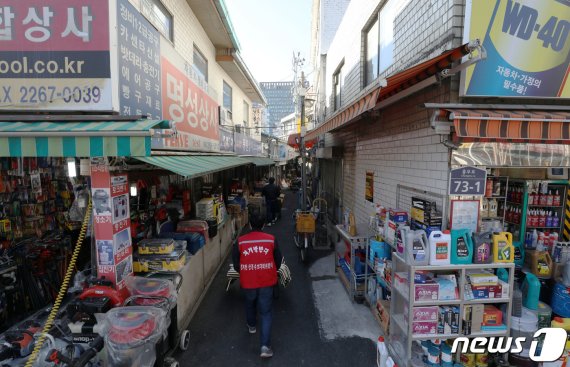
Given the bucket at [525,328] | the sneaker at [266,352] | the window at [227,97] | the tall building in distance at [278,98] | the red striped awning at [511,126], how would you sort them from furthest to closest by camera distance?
1. the tall building in distance at [278,98]
2. the window at [227,97]
3. the sneaker at [266,352]
4. the bucket at [525,328]
5. the red striped awning at [511,126]

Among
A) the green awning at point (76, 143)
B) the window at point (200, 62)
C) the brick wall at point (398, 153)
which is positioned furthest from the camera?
the window at point (200, 62)

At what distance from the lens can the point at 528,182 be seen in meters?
5.27

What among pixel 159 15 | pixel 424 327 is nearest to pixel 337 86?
pixel 159 15

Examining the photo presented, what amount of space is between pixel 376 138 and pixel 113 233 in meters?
→ 5.39

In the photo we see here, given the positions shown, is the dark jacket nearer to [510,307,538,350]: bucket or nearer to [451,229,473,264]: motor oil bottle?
[451,229,473,264]: motor oil bottle

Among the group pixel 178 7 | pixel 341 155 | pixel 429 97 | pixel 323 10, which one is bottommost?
pixel 341 155

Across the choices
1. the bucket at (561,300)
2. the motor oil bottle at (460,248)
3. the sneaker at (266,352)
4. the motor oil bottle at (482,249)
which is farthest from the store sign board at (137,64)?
the bucket at (561,300)

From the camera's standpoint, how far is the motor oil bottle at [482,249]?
379cm

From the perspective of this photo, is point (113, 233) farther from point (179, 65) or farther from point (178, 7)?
point (178, 7)

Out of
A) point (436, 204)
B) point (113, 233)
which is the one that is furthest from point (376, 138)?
point (113, 233)

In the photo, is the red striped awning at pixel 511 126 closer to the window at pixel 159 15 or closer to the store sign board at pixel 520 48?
the store sign board at pixel 520 48

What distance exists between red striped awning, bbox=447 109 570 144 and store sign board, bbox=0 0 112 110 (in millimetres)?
4411

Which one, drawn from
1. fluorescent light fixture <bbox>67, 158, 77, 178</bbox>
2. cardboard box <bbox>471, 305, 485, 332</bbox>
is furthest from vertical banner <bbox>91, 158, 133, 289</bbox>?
cardboard box <bbox>471, 305, 485, 332</bbox>

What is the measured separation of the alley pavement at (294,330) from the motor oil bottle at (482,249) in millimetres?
2109
